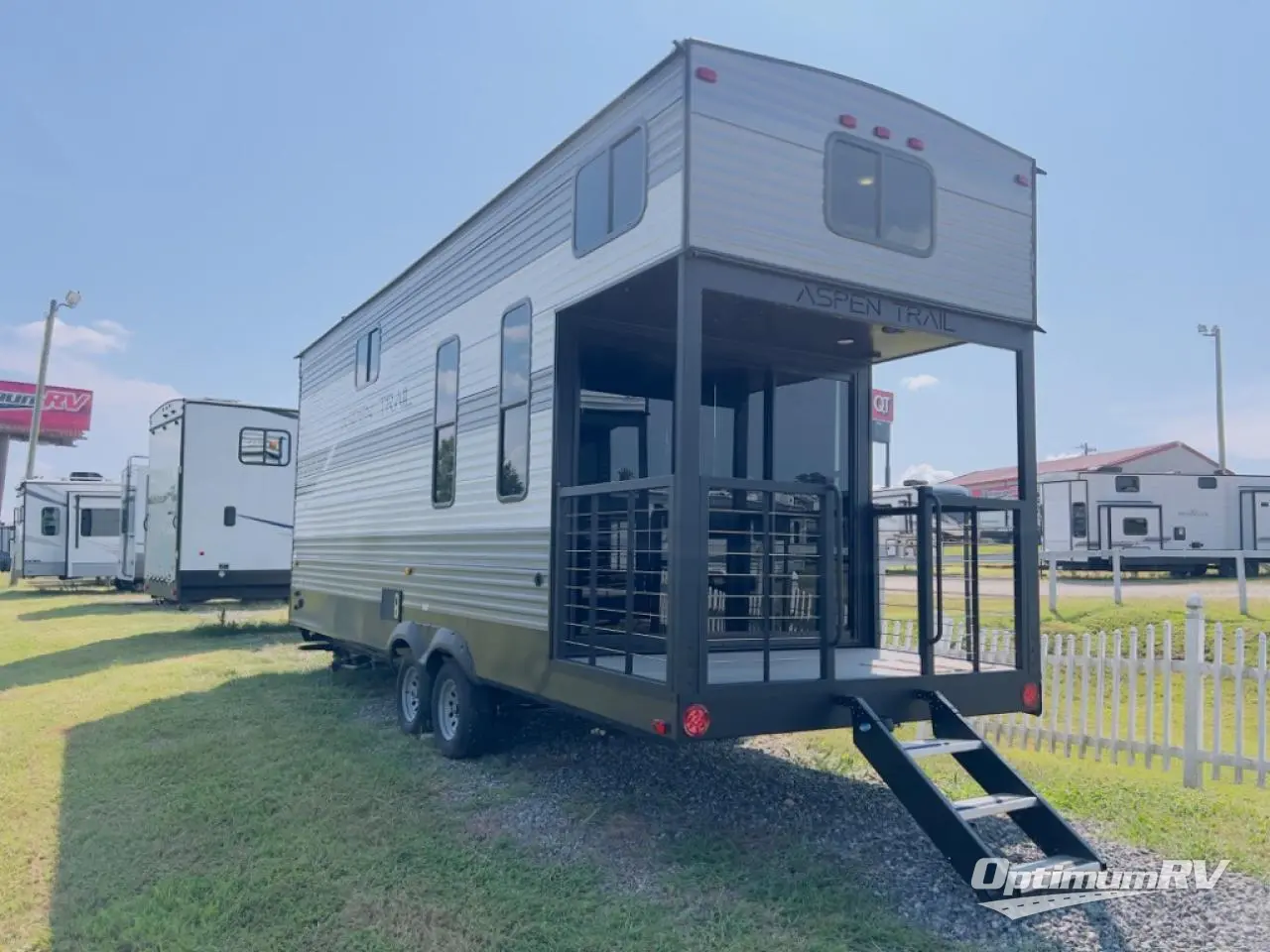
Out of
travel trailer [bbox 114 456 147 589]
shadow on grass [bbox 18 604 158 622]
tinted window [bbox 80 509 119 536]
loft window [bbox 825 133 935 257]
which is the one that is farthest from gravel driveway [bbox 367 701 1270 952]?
tinted window [bbox 80 509 119 536]

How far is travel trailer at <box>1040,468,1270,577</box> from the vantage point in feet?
75.2

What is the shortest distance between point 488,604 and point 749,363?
2254 millimetres

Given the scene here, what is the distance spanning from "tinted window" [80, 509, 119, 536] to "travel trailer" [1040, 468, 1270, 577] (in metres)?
22.9

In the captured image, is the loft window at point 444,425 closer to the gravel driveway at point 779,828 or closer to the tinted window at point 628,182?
the gravel driveway at point 779,828

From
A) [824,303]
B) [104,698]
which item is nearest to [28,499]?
[104,698]

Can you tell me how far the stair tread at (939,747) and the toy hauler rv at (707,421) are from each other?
15 millimetres

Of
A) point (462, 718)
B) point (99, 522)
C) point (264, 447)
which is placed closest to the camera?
point (462, 718)

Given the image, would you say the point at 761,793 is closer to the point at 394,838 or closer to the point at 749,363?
the point at 394,838

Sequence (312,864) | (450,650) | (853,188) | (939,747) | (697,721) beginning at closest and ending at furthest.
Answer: (697,721)
(939,747)
(312,864)
(853,188)
(450,650)

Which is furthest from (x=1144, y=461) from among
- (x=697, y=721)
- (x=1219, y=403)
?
(x=697, y=721)

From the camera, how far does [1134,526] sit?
2298 centimetres

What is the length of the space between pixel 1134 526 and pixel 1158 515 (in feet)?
2.46

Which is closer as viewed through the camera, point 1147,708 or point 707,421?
point 707,421

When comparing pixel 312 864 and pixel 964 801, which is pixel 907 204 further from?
pixel 312 864
